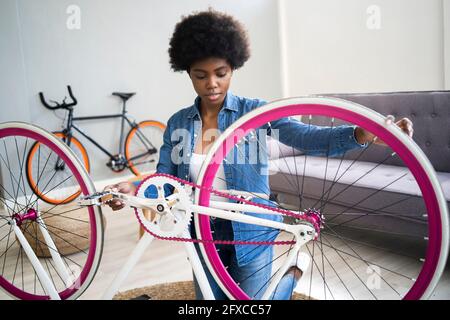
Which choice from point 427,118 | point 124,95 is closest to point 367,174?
point 427,118

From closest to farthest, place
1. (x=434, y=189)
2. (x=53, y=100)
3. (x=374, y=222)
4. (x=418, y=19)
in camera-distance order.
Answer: (x=434, y=189)
(x=374, y=222)
(x=418, y=19)
(x=53, y=100)

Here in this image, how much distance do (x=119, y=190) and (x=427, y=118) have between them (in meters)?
2.07

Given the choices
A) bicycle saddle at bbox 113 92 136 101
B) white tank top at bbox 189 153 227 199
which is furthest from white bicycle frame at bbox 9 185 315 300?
bicycle saddle at bbox 113 92 136 101

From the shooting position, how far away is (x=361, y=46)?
A: 3955 millimetres

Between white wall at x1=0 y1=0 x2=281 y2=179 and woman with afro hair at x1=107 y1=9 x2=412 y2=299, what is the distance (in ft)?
10.2

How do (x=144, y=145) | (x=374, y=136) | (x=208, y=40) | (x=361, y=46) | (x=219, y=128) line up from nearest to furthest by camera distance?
(x=374, y=136) < (x=208, y=40) < (x=219, y=128) < (x=361, y=46) < (x=144, y=145)

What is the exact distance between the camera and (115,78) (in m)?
4.32

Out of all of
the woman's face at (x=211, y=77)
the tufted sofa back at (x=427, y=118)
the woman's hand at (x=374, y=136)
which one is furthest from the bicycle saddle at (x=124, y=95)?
the woman's hand at (x=374, y=136)

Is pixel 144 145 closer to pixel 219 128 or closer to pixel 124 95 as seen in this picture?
pixel 124 95

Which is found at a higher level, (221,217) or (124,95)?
(124,95)

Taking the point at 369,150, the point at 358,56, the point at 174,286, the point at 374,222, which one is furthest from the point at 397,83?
the point at 174,286

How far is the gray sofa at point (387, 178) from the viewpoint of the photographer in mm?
2012

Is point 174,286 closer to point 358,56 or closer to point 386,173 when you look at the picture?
point 386,173
